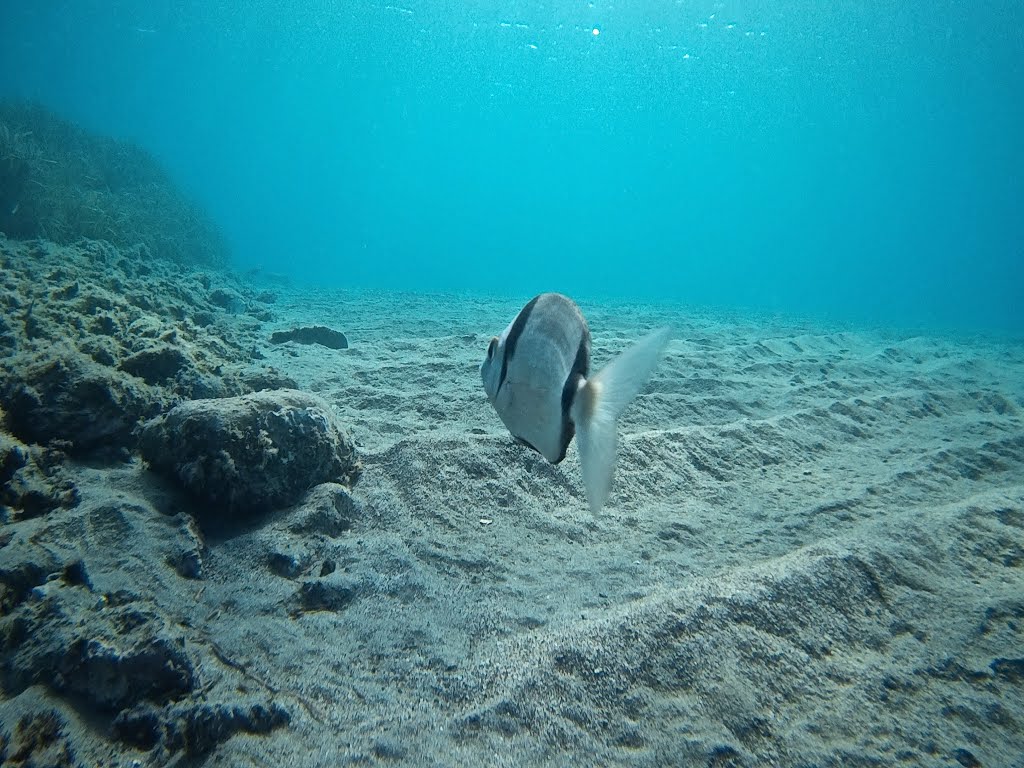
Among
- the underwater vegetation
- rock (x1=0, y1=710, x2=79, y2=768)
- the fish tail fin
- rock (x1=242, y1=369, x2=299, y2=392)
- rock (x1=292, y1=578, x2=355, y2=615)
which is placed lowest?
rock (x1=292, y1=578, x2=355, y2=615)

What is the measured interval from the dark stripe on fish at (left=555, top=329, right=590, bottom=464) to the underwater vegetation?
14.9 m

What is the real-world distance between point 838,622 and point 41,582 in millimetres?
3624

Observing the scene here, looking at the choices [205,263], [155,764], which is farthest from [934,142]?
[155,764]

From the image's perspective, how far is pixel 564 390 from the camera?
144 cm

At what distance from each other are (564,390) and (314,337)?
7.28 m

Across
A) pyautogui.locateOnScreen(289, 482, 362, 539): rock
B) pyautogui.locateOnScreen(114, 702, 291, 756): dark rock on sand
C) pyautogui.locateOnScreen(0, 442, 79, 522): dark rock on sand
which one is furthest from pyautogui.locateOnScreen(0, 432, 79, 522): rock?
pyautogui.locateOnScreen(114, 702, 291, 756): dark rock on sand

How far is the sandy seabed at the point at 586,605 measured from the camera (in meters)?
1.73

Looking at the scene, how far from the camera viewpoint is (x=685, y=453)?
163 inches

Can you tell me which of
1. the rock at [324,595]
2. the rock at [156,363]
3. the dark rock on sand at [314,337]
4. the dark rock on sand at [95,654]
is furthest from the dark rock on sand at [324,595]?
the dark rock on sand at [314,337]

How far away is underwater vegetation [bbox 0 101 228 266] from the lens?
36.5ft

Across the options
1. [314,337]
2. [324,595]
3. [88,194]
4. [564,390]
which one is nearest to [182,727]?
[324,595]

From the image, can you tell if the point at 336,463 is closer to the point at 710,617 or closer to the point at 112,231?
the point at 710,617

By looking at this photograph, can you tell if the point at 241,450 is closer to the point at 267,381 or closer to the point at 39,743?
the point at 39,743

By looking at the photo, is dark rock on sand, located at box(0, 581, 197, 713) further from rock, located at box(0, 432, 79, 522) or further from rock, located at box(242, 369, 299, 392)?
rock, located at box(242, 369, 299, 392)
